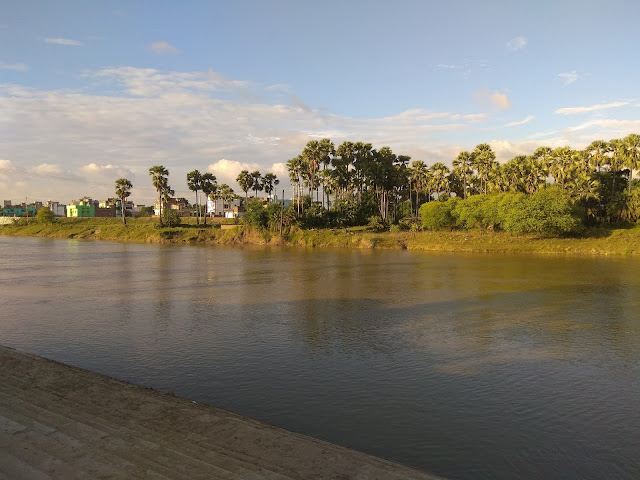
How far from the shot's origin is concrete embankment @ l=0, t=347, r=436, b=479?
7.91 meters

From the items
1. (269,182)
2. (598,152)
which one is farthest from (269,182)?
(598,152)

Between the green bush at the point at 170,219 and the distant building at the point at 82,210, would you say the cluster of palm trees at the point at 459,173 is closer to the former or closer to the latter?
the green bush at the point at 170,219

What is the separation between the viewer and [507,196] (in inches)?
2980

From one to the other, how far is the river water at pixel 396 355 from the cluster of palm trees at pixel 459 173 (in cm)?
4417

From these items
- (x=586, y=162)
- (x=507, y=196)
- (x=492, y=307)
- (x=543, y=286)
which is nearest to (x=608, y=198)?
(x=586, y=162)

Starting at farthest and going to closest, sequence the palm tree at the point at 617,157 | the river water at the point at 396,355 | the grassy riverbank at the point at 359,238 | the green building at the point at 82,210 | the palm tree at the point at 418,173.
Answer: the green building at the point at 82,210, the palm tree at the point at 418,173, the palm tree at the point at 617,157, the grassy riverbank at the point at 359,238, the river water at the point at 396,355

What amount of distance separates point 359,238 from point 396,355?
217 ft

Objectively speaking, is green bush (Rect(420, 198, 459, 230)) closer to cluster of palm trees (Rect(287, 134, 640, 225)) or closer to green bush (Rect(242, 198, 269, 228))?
cluster of palm trees (Rect(287, 134, 640, 225))

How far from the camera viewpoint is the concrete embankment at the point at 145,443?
791 centimetres

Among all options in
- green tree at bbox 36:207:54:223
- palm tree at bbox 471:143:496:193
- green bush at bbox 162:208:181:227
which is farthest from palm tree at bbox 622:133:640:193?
green tree at bbox 36:207:54:223

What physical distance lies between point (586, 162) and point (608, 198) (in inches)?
281

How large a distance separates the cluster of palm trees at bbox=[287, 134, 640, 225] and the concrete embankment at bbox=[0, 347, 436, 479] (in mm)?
79788

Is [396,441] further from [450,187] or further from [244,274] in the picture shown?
[450,187]

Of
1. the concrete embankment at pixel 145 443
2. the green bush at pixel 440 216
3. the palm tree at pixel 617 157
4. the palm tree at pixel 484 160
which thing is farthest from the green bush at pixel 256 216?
the concrete embankment at pixel 145 443
